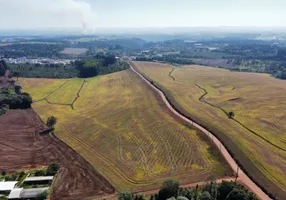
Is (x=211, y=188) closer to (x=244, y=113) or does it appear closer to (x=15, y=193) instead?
(x=15, y=193)

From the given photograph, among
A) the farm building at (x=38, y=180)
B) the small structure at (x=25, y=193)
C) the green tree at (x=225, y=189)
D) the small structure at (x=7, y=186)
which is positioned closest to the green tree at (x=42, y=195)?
the small structure at (x=25, y=193)

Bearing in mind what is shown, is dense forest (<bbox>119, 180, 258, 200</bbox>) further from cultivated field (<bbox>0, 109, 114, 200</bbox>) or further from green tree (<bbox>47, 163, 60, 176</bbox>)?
green tree (<bbox>47, 163, 60, 176</bbox>)

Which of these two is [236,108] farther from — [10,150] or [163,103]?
[10,150]

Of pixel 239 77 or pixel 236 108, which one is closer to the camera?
pixel 236 108

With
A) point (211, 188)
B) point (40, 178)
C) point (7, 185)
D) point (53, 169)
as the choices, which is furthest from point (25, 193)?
point (211, 188)

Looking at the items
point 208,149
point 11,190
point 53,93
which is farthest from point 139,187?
point 53,93

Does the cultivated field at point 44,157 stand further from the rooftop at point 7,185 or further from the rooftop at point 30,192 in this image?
the rooftop at point 7,185

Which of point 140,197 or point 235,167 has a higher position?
point 140,197
